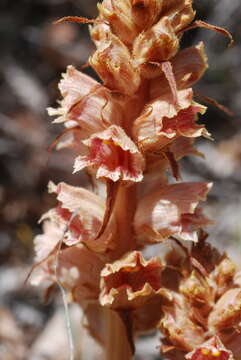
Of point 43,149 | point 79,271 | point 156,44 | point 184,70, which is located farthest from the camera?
point 43,149

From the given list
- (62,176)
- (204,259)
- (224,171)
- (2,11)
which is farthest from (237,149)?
(204,259)

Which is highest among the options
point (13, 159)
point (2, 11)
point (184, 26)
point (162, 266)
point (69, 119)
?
point (2, 11)

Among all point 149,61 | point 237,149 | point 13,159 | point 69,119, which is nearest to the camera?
point 149,61

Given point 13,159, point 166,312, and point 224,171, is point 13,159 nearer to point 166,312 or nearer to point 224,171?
point 224,171

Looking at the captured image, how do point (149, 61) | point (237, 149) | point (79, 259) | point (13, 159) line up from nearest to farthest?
point (149, 61)
point (79, 259)
point (13, 159)
point (237, 149)

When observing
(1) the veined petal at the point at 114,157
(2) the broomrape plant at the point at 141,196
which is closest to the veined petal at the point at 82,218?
(2) the broomrape plant at the point at 141,196

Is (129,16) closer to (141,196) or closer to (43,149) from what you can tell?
(141,196)

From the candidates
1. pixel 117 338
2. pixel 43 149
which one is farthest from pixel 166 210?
pixel 43 149
